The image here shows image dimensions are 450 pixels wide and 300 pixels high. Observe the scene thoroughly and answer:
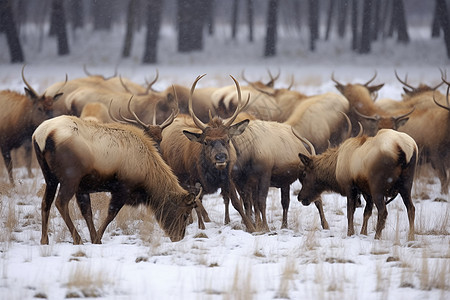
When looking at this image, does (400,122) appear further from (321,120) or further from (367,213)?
(367,213)

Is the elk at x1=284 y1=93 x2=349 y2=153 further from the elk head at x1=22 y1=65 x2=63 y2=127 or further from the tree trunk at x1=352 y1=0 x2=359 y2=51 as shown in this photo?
the tree trunk at x1=352 y1=0 x2=359 y2=51

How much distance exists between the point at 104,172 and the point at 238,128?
79.6 inches

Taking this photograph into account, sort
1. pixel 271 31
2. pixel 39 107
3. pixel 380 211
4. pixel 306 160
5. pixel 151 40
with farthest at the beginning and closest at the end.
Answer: pixel 271 31
pixel 151 40
pixel 39 107
pixel 306 160
pixel 380 211

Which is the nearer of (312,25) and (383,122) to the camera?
(383,122)

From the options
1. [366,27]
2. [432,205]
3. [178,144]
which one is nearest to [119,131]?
[178,144]

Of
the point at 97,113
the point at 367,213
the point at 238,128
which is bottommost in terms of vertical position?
the point at 367,213

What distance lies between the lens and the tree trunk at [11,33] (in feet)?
103

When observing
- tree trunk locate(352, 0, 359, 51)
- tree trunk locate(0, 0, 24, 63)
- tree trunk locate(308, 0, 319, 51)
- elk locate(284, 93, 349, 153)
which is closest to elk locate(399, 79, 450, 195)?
elk locate(284, 93, 349, 153)

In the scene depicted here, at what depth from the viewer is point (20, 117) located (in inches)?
500

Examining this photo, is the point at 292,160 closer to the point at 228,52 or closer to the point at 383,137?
the point at 383,137

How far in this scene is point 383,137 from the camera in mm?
7918

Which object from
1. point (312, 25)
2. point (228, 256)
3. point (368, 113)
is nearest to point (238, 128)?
point (228, 256)

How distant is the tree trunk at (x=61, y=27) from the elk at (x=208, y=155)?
26.7 metres

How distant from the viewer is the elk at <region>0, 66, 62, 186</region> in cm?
1250
